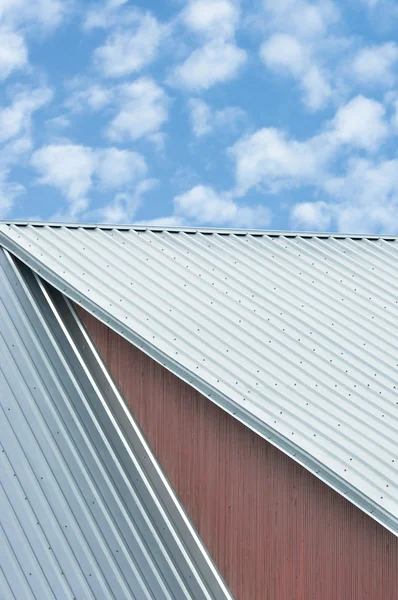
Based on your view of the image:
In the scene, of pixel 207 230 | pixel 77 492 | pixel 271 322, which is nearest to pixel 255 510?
pixel 77 492

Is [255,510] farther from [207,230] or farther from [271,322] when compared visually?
[207,230]

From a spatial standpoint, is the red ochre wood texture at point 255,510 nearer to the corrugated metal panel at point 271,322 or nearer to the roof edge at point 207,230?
the corrugated metal panel at point 271,322

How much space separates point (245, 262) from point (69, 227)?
9.21ft

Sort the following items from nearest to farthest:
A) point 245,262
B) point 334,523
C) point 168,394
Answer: point 334,523 < point 168,394 < point 245,262

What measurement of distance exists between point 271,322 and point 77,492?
10.7 feet

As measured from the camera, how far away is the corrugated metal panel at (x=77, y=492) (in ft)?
24.8

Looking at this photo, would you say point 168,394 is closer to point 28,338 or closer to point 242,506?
point 242,506

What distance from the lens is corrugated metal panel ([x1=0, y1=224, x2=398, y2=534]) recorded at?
7.51m

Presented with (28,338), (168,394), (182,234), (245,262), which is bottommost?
(168,394)

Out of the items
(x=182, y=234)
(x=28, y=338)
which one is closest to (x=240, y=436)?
(x=28, y=338)

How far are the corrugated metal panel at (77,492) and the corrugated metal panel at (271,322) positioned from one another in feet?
3.13

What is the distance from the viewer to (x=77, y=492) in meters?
8.16

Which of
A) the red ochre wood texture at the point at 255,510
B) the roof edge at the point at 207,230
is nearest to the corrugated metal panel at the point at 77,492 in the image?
the red ochre wood texture at the point at 255,510

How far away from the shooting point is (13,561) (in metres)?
7.54
